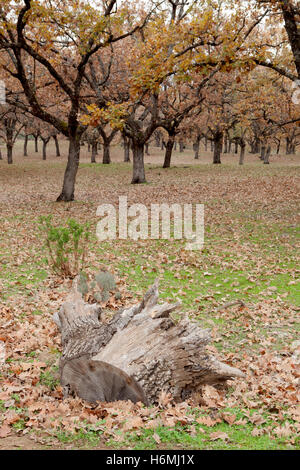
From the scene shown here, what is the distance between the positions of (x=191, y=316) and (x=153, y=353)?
2695mm

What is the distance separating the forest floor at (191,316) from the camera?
3.61 m

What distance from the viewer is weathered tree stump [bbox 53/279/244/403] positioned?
13.4 feet

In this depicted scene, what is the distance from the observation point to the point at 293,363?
196 inches

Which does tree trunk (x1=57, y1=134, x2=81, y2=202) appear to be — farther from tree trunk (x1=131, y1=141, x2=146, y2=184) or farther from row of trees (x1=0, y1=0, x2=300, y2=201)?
tree trunk (x1=131, y1=141, x2=146, y2=184)

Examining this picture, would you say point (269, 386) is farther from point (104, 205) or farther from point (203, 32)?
point (104, 205)

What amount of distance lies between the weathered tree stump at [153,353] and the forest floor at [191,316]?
0.61 feet

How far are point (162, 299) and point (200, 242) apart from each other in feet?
13.3

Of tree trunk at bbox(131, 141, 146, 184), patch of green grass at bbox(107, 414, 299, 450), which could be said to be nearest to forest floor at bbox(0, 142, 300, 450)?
patch of green grass at bbox(107, 414, 299, 450)

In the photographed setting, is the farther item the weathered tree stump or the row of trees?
the row of trees

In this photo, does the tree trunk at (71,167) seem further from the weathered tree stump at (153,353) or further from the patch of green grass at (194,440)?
the patch of green grass at (194,440)

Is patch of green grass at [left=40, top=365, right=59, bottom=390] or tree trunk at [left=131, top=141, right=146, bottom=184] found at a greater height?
tree trunk at [left=131, top=141, right=146, bottom=184]

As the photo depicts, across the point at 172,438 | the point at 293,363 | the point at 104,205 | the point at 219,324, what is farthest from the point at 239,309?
the point at 104,205

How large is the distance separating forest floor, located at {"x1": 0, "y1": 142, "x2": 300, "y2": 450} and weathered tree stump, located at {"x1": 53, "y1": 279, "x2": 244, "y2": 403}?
7.3 inches

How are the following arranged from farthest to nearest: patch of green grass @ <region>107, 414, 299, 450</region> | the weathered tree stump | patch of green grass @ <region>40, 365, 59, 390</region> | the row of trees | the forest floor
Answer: the row of trees < patch of green grass @ <region>40, 365, 59, 390</region> < the weathered tree stump < the forest floor < patch of green grass @ <region>107, 414, 299, 450</region>
